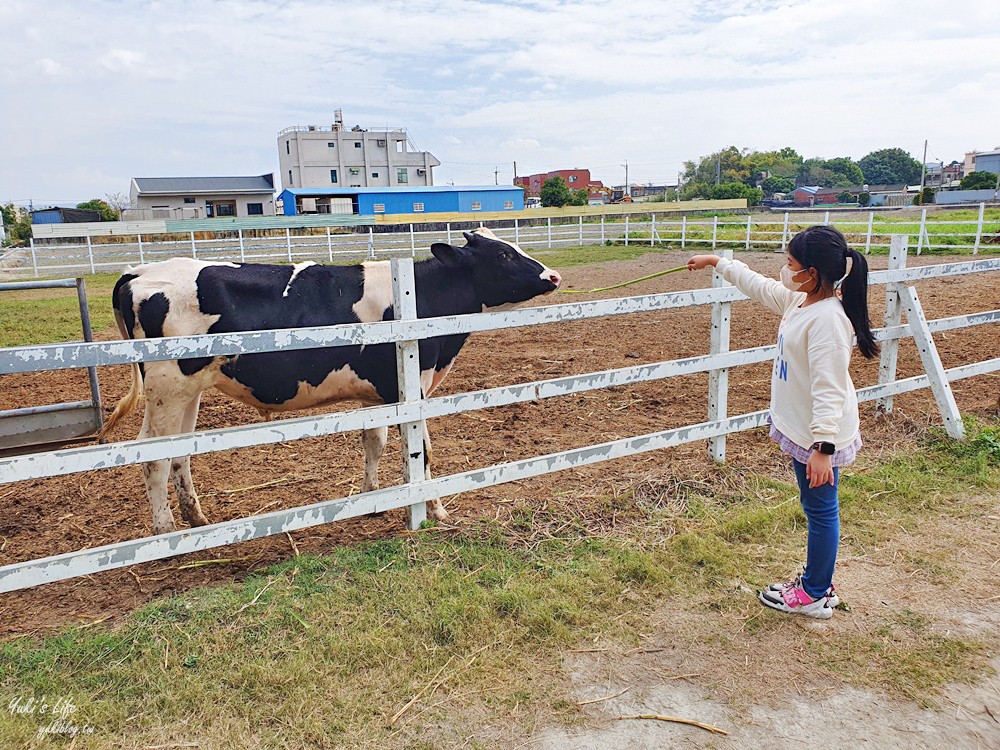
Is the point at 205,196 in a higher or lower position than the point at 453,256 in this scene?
higher

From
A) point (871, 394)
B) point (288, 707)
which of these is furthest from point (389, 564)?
point (871, 394)

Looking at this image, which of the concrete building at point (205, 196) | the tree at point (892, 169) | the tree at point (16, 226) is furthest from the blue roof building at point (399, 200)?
the tree at point (892, 169)

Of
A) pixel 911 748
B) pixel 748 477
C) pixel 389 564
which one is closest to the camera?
pixel 911 748

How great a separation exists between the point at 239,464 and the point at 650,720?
12.6ft

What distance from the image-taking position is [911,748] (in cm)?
241

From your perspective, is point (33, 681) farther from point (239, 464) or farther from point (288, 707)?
point (239, 464)

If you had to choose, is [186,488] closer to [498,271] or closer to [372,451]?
[372,451]

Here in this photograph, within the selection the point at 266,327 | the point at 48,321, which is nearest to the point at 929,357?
the point at 266,327

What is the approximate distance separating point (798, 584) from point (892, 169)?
12916 cm

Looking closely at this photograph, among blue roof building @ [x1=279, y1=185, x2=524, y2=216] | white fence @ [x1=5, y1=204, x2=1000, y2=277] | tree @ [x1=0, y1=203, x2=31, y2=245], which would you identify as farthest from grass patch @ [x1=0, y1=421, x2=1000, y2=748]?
blue roof building @ [x1=279, y1=185, x2=524, y2=216]

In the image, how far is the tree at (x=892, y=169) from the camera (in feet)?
368

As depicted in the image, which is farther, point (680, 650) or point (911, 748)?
point (680, 650)

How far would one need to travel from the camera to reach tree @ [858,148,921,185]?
368 feet

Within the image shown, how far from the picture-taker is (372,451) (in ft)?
Result: 14.9
